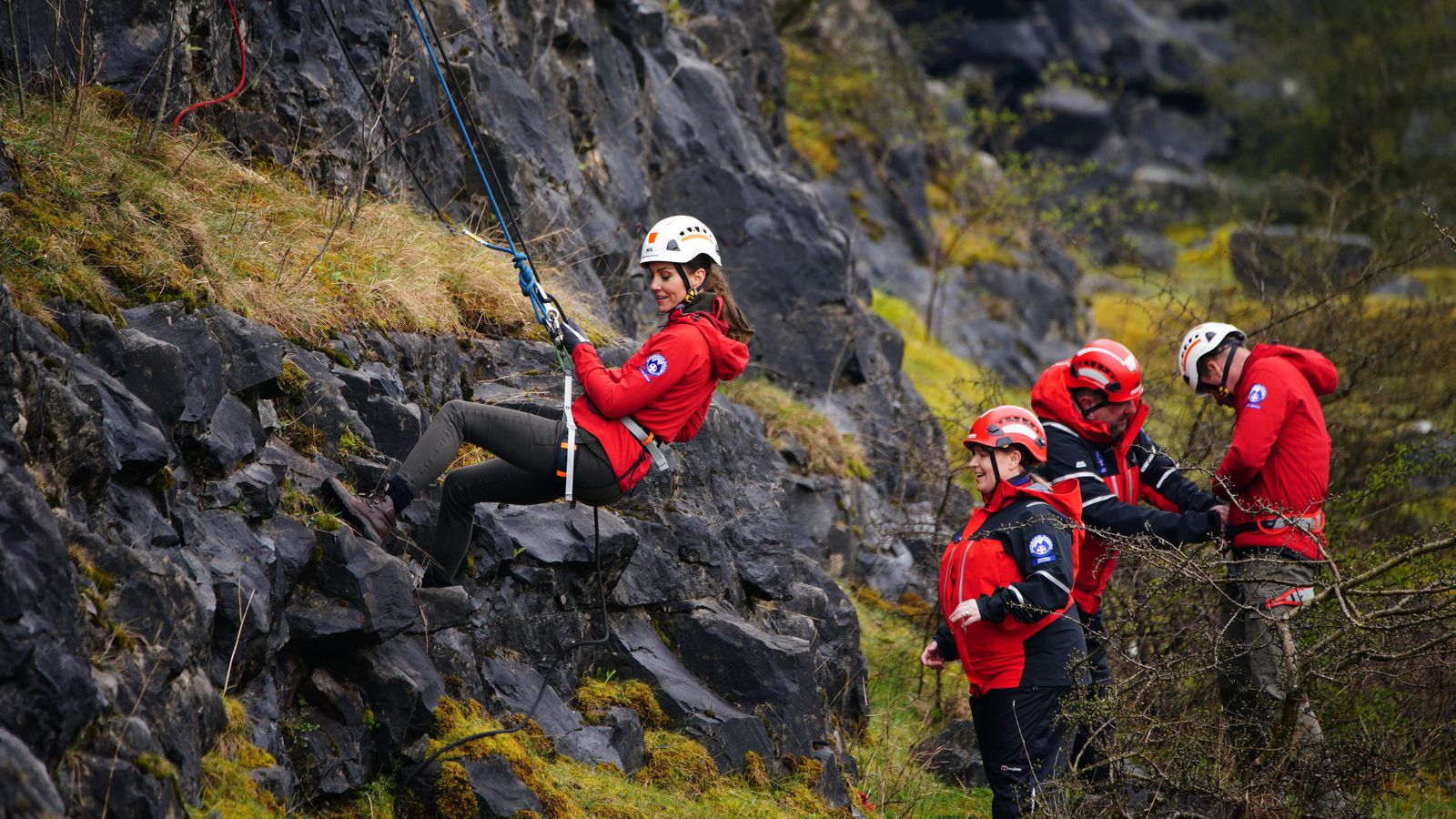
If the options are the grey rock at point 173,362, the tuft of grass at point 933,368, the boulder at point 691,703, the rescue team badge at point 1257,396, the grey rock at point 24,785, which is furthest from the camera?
the tuft of grass at point 933,368

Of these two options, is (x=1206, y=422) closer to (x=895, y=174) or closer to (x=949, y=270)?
(x=949, y=270)

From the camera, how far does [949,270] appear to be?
2108cm

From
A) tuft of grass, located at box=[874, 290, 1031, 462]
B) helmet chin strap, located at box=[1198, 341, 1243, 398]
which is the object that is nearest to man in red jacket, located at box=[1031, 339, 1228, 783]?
helmet chin strap, located at box=[1198, 341, 1243, 398]

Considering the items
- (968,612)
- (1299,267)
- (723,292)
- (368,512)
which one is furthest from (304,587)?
(1299,267)

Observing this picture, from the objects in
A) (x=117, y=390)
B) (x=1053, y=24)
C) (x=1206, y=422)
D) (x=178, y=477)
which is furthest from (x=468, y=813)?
(x=1053, y=24)

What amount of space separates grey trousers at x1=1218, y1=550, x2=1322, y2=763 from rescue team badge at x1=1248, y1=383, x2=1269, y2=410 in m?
0.93

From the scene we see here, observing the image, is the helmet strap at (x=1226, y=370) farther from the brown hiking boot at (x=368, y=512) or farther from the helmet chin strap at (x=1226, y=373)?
the brown hiking boot at (x=368, y=512)

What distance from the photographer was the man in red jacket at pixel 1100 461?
24.4 feet

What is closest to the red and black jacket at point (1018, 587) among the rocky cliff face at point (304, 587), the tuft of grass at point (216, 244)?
the rocky cliff face at point (304, 587)

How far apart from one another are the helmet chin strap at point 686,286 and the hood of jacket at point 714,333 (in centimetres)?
4

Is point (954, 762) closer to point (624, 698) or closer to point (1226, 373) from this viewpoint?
point (624, 698)

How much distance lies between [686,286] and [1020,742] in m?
3.02

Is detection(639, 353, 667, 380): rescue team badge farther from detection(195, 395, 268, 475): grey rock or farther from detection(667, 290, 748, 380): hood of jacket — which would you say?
detection(195, 395, 268, 475): grey rock

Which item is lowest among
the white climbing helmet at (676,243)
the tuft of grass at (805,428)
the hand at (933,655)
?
the tuft of grass at (805,428)
